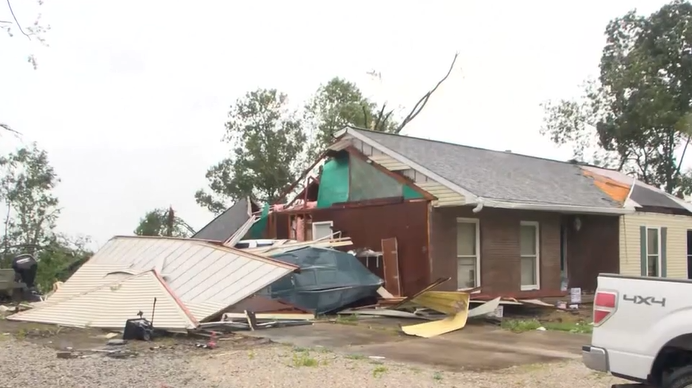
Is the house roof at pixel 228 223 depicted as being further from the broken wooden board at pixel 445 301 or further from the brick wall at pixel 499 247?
the broken wooden board at pixel 445 301

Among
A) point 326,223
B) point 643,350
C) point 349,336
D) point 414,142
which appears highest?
point 414,142

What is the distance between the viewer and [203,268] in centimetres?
1347

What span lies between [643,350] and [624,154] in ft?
107

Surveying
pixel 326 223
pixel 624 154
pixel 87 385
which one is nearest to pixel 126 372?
pixel 87 385

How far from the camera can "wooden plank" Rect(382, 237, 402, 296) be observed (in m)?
15.1

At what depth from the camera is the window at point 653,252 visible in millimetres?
19375

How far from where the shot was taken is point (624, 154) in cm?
3566

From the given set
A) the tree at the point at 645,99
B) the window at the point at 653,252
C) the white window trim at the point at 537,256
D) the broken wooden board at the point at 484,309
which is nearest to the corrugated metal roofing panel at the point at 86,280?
the broken wooden board at the point at 484,309

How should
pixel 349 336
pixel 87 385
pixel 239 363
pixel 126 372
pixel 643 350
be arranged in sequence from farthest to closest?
pixel 349 336 → pixel 239 363 → pixel 126 372 → pixel 87 385 → pixel 643 350

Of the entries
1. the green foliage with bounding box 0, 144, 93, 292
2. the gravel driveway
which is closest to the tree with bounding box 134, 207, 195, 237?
the green foliage with bounding box 0, 144, 93, 292

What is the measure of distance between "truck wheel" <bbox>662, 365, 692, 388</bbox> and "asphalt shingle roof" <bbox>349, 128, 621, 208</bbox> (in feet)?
28.4

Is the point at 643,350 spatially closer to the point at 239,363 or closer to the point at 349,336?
the point at 239,363

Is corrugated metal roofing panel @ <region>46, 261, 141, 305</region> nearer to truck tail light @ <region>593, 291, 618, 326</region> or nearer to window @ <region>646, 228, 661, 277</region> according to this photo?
truck tail light @ <region>593, 291, 618, 326</region>

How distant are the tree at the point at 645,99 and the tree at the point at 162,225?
21.5 metres
